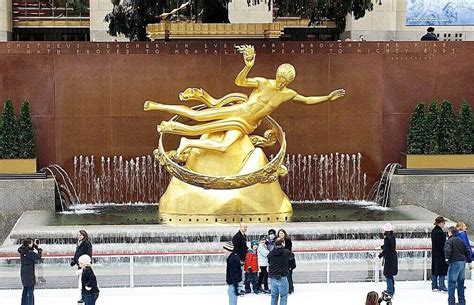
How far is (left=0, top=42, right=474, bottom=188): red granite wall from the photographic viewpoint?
22.1m

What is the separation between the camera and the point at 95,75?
72.6ft

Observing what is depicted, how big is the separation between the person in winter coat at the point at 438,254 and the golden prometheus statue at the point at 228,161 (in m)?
3.91

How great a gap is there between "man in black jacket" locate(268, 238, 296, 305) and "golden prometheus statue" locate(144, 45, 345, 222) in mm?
4896

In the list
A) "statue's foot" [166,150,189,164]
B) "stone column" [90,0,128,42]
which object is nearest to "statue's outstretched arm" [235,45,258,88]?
"statue's foot" [166,150,189,164]

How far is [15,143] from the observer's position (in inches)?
843

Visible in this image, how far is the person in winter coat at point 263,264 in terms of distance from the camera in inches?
629

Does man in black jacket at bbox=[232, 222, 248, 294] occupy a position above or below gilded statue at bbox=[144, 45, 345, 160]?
below

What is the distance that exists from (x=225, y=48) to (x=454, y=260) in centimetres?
857

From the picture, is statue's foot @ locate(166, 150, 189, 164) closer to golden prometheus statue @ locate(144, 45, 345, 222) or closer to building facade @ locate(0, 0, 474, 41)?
golden prometheus statue @ locate(144, 45, 345, 222)

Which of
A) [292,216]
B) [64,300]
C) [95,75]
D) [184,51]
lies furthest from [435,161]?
[64,300]

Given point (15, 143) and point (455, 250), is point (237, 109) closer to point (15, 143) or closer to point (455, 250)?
point (15, 143)

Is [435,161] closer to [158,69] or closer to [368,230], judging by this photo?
[368,230]

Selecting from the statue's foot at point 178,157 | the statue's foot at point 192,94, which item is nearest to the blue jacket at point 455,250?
the statue's foot at point 178,157

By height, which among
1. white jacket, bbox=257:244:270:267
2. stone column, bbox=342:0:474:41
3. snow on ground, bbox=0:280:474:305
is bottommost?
snow on ground, bbox=0:280:474:305
